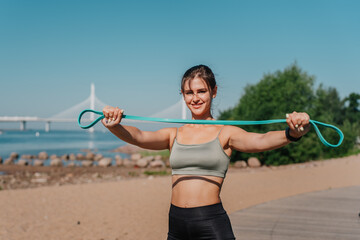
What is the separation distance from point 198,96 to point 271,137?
552 millimetres

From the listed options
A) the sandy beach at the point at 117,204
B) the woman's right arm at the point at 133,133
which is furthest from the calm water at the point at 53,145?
the woman's right arm at the point at 133,133

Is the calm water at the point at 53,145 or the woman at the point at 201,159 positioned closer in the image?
the woman at the point at 201,159

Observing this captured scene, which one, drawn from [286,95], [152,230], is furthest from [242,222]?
[286,95]

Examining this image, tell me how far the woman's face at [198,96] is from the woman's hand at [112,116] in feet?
1.64

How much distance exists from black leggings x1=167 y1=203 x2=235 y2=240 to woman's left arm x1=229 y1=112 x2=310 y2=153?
404 mm

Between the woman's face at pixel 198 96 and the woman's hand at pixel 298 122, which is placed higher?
the woman's face at pixel 198 96

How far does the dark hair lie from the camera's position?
2.39m

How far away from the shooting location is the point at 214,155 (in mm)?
2174

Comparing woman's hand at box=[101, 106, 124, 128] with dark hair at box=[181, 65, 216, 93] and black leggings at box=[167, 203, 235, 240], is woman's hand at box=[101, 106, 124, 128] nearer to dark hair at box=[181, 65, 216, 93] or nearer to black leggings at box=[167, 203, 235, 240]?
dark hair at box=[181, 65, 216, 93]

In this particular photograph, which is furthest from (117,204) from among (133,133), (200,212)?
(200,212)

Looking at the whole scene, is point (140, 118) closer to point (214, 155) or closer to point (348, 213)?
point (214, 155)

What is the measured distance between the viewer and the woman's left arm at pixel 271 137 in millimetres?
1924

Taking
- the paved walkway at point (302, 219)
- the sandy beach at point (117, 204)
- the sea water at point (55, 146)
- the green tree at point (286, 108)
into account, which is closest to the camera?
the paved walkway at point (302, 219)

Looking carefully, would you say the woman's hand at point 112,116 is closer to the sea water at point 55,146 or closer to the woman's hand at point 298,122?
the woman's hand at point 298,122
